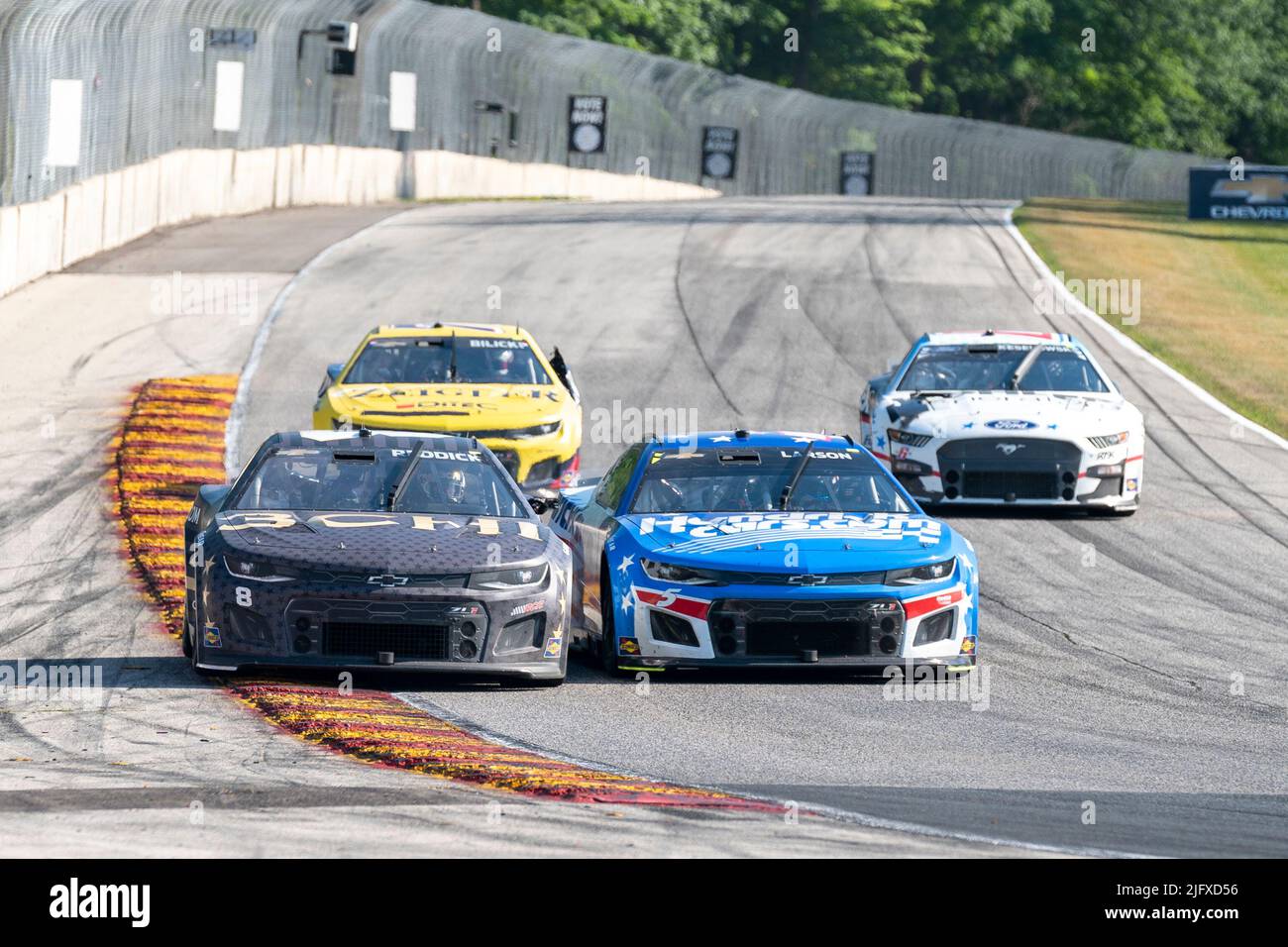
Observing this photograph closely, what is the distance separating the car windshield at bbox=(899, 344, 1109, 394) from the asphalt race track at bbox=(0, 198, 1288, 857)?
132 centimetres

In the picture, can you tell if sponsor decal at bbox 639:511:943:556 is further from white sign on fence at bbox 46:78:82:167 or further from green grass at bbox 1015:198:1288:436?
white sign on fence at bbox 46:78:82:167

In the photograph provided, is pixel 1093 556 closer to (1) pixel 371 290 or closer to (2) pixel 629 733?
(2) pixel 629 733

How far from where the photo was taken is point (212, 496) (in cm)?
1150

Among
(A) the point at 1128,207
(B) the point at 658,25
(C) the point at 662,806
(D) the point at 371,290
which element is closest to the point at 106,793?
(C) the point at 662,806

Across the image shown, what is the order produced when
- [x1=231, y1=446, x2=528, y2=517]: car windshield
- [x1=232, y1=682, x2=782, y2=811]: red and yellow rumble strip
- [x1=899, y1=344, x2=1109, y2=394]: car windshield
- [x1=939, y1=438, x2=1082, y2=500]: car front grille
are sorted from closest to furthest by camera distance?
[x1=232, y1=682, x2=782, y2=811]: red and yellow rumble strip → [x1=231, y1=446, x2=528, y2=517]: car windshield → [x1=939, y1=438, x2=1082, y2=500]: car front grille → [x1=899, y1=344, x2=1109, y2=394]: car windshield

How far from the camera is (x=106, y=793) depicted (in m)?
7.77

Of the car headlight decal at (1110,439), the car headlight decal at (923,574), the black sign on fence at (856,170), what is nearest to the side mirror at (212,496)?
the car headlight decal at (923,574)

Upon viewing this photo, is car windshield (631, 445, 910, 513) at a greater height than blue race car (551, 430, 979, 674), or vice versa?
car windshield (631, 445, 910, 513)

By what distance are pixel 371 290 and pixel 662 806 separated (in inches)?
878

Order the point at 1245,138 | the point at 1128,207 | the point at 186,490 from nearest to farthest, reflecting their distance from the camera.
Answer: the point at 186,490, the point at 1128,207, the point at 1245,138

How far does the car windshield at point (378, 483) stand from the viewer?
11.4 metres

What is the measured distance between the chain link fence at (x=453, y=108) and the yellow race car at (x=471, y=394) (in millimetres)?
11712

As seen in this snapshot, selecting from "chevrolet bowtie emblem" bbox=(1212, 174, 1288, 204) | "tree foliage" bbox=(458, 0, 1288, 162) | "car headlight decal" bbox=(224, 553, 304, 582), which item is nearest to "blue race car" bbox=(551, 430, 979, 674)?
"car headlight decal" bbox=(224, 553, 304, 582)

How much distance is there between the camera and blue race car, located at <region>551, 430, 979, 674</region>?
10.5 meters
